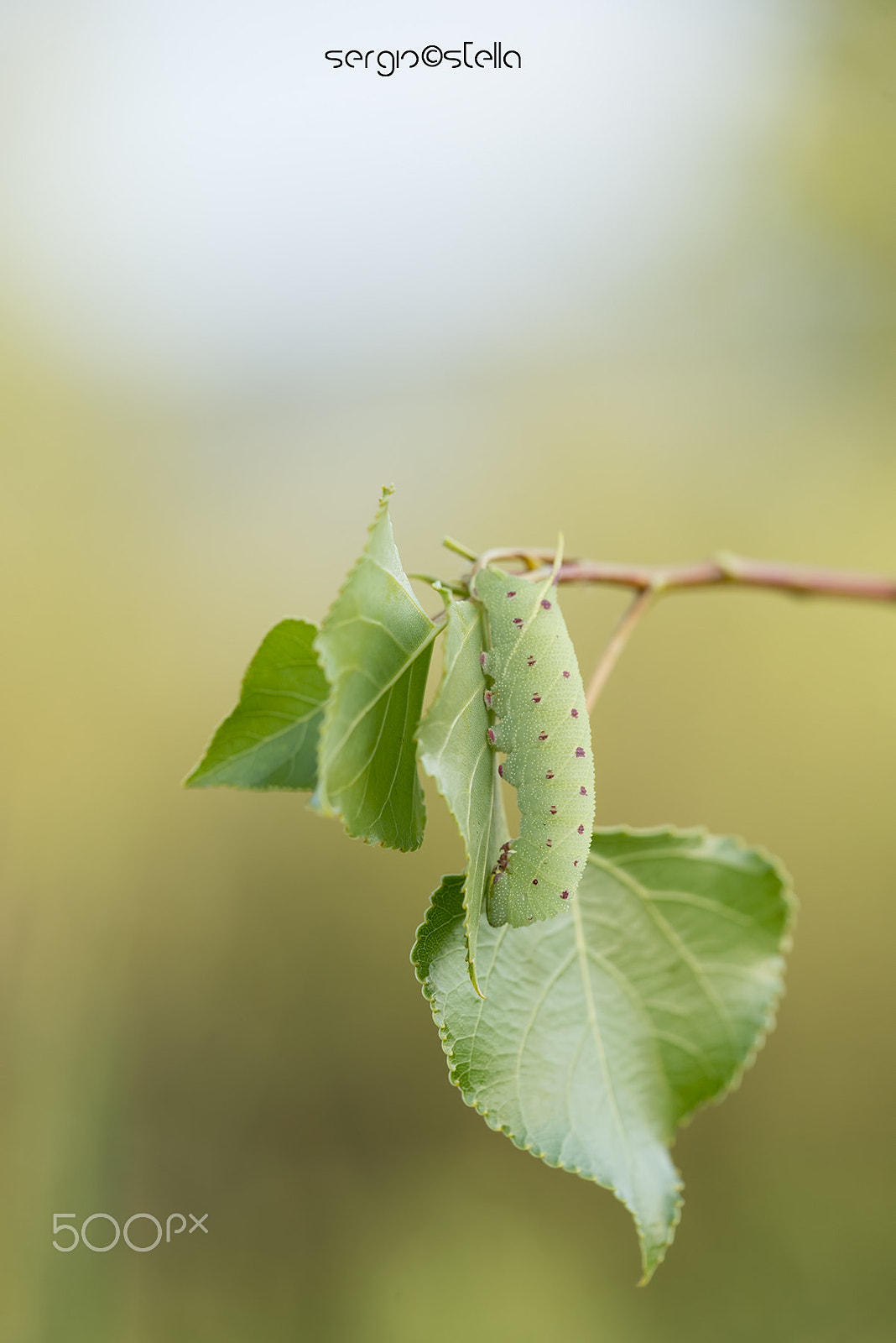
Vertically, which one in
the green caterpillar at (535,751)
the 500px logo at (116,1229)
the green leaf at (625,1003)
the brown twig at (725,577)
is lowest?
the 500px logo at (116,1229)

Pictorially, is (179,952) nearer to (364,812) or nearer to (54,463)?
(54,463)

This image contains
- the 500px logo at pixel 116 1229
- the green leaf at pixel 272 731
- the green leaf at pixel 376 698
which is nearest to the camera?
the green leaf at pixel 376 698

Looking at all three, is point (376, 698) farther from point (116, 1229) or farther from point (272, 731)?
point (116, 1229)

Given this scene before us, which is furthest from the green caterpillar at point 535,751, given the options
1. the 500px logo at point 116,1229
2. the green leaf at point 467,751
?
the 500px logo at point 116,1229

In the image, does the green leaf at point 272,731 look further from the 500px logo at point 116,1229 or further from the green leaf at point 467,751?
the 500px logo at point 116,1229

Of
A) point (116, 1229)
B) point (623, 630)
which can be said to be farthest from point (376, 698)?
point (116, 1229)

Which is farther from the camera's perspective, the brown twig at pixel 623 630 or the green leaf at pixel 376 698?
the brown twig at pixel 623 630
